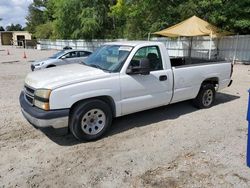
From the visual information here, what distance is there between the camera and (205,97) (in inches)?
254

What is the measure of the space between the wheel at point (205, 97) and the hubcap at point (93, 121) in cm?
289

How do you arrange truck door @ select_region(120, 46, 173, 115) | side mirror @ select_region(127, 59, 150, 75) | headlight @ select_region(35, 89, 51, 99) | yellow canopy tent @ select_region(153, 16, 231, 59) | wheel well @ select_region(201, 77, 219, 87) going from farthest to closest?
yellow canopy tent @ select_region(153, 16, 231, 59) < wheel well @ select_region(201, 77, 219, 87) < truck door @ select_region(120, 46, 173, 115) < side mirror @ select_region(127, 59, 150, 75) < headlight @ select_region(35, 89, 51, 99)

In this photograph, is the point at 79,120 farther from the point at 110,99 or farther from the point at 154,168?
the point at 154,168

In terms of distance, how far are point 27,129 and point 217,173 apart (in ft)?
12.4

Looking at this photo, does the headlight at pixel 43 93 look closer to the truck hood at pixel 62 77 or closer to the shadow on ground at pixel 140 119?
the truck hood at pixel 62 77

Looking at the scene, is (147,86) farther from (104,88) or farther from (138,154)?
(138,154)

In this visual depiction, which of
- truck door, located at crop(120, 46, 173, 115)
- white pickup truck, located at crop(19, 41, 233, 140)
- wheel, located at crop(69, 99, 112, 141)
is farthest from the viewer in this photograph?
truck door, located at crop(120, 46, 173, 115)

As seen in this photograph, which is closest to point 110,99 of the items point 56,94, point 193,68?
point 56,94

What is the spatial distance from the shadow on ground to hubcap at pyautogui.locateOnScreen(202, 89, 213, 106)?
0.32 meters

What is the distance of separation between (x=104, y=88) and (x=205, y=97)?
3.21 metres

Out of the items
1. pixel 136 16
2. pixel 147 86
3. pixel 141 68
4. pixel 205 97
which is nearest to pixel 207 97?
pixel 205 97

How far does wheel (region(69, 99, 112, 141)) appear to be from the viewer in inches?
168

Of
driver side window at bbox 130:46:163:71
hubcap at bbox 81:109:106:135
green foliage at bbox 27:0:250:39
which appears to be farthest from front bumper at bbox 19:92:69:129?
green foliage at bbox 27:0:250:39

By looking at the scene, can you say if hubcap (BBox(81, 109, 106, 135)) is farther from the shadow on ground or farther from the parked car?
the parked car
